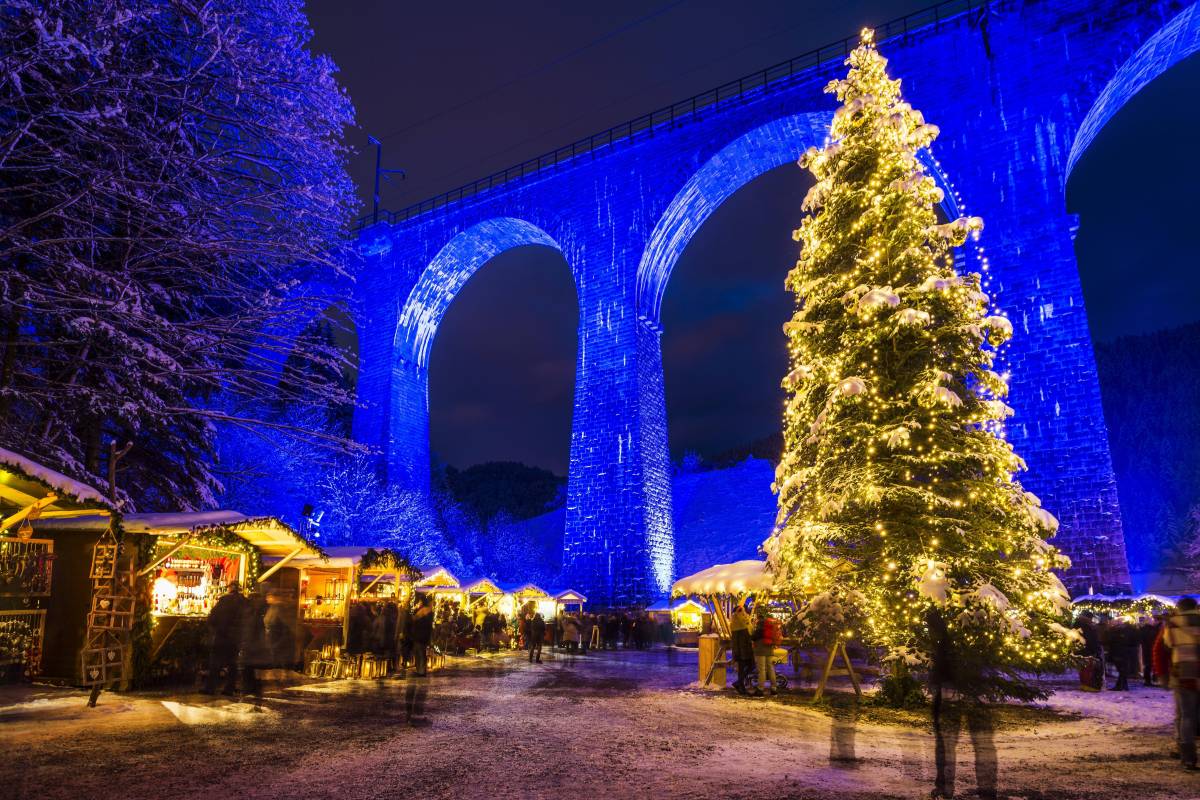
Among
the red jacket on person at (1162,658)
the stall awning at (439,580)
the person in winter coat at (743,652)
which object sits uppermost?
the stall awning at (439,580)

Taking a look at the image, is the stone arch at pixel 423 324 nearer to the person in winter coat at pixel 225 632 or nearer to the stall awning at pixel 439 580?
the stall awning at pixel 439 580

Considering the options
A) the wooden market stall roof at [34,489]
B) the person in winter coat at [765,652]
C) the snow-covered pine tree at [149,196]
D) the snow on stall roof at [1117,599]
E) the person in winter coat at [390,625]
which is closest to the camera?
the snow-covered pine tree at [149,196]

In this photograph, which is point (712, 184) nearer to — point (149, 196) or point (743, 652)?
point (743, 652)

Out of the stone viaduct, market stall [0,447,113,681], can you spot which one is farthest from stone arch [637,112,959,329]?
market stall [0,447,113,681]

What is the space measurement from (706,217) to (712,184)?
146 cm

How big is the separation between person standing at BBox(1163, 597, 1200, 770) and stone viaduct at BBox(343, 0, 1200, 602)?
1011cm

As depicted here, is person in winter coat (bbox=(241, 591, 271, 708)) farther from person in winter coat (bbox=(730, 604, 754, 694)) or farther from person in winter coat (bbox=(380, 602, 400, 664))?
person in winter coat (bbox=(730, 604, 754, 694))

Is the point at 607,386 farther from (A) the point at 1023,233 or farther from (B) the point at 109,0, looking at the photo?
(B) the point at 109,0

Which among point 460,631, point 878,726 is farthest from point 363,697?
point 460,631

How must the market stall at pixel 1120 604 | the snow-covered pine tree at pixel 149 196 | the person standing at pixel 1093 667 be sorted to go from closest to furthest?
the snow-covered pine tree at pixel 149 196, the person standing at pixel 1093 667, the market stall at pixel 1120 604

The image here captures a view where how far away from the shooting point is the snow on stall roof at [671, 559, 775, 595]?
10.9 metres

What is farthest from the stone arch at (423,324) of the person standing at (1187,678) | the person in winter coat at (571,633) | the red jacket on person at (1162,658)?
the person standing at (1187,678)

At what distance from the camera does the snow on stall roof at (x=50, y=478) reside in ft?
22.4

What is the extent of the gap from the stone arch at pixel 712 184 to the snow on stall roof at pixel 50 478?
17.8 m
